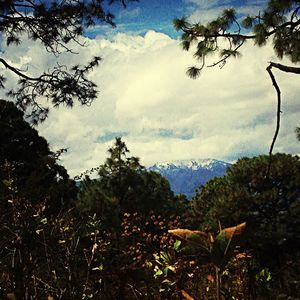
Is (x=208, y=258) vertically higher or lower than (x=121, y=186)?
lower

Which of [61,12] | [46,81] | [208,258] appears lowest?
[208,258]

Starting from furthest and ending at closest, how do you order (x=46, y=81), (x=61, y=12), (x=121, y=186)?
(x=121, y=186) < (x=46, y=81) < (x=61, y=12)

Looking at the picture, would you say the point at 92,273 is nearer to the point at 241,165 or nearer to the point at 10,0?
the point at 10,0

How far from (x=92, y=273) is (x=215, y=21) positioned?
579 cm

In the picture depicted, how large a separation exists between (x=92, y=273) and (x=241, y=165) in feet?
69.1

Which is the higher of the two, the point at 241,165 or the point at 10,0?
the point at 241,165

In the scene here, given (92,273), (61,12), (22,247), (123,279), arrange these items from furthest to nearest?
1. (61,12)
2. (92,273)
3. (123,279)
4. (22,247)

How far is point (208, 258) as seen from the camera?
0.92 m

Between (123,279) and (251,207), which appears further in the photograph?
(251,207)

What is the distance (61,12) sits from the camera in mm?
6652

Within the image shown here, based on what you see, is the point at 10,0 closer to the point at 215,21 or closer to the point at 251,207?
the point at 215,21

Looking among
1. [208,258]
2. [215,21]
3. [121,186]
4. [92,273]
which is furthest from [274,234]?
[208,258]

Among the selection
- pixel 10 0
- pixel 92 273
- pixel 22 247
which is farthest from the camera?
→ pixel 10 0

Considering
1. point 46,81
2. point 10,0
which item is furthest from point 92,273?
point 46,81
